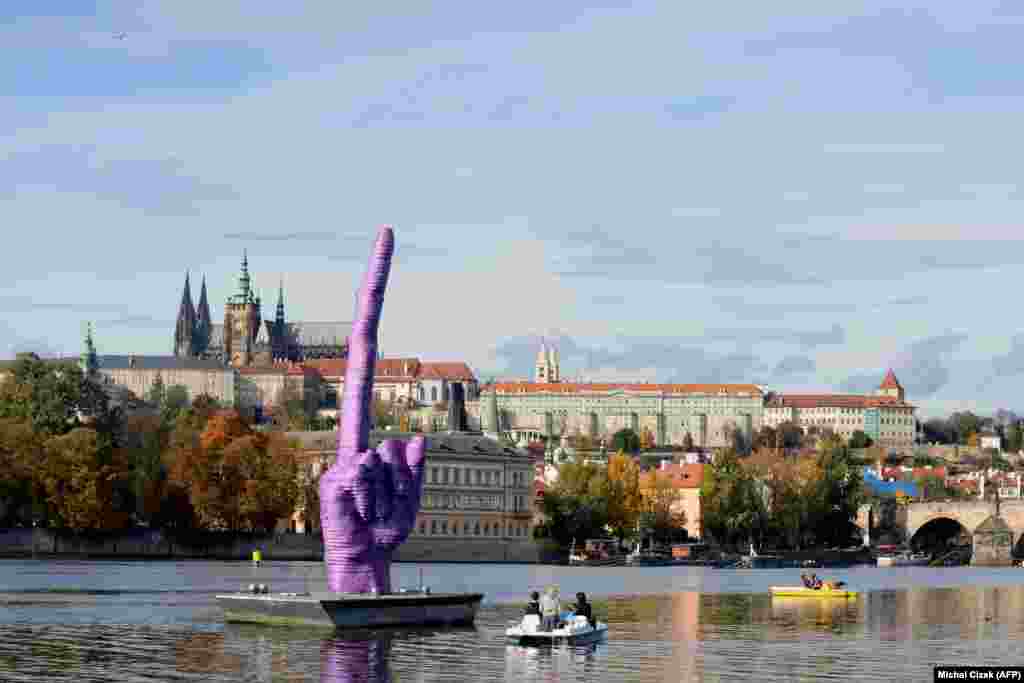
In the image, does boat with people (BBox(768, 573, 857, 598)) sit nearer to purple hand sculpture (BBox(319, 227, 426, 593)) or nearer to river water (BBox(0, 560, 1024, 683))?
river water (BBox(0, 560, 1024, 683))

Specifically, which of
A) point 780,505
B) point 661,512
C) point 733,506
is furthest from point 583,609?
point 661,512

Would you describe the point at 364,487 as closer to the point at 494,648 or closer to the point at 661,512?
the point at 494,648

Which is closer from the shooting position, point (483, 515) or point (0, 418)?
point (0, 418)

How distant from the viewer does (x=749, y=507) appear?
15650 cm

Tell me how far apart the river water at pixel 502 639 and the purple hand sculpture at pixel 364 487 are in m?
2.48

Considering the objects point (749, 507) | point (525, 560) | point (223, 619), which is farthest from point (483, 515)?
point (223, 619)

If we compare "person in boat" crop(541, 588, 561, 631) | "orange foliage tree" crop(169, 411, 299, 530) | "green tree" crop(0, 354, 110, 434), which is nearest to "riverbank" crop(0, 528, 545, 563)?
"orange foliage tree" crop(169, 411, 299, 530)

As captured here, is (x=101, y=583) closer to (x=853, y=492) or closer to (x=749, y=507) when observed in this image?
(x=749, y=507)

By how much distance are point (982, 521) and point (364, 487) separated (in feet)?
386

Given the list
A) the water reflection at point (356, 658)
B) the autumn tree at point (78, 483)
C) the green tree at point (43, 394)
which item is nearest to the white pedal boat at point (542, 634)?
the water reflection at point (356, 658)

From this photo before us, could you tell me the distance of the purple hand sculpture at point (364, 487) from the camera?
186 ft

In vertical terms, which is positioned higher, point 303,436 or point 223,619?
point 303,436

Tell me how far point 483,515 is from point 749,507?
722 inches

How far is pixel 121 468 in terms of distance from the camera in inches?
4980
